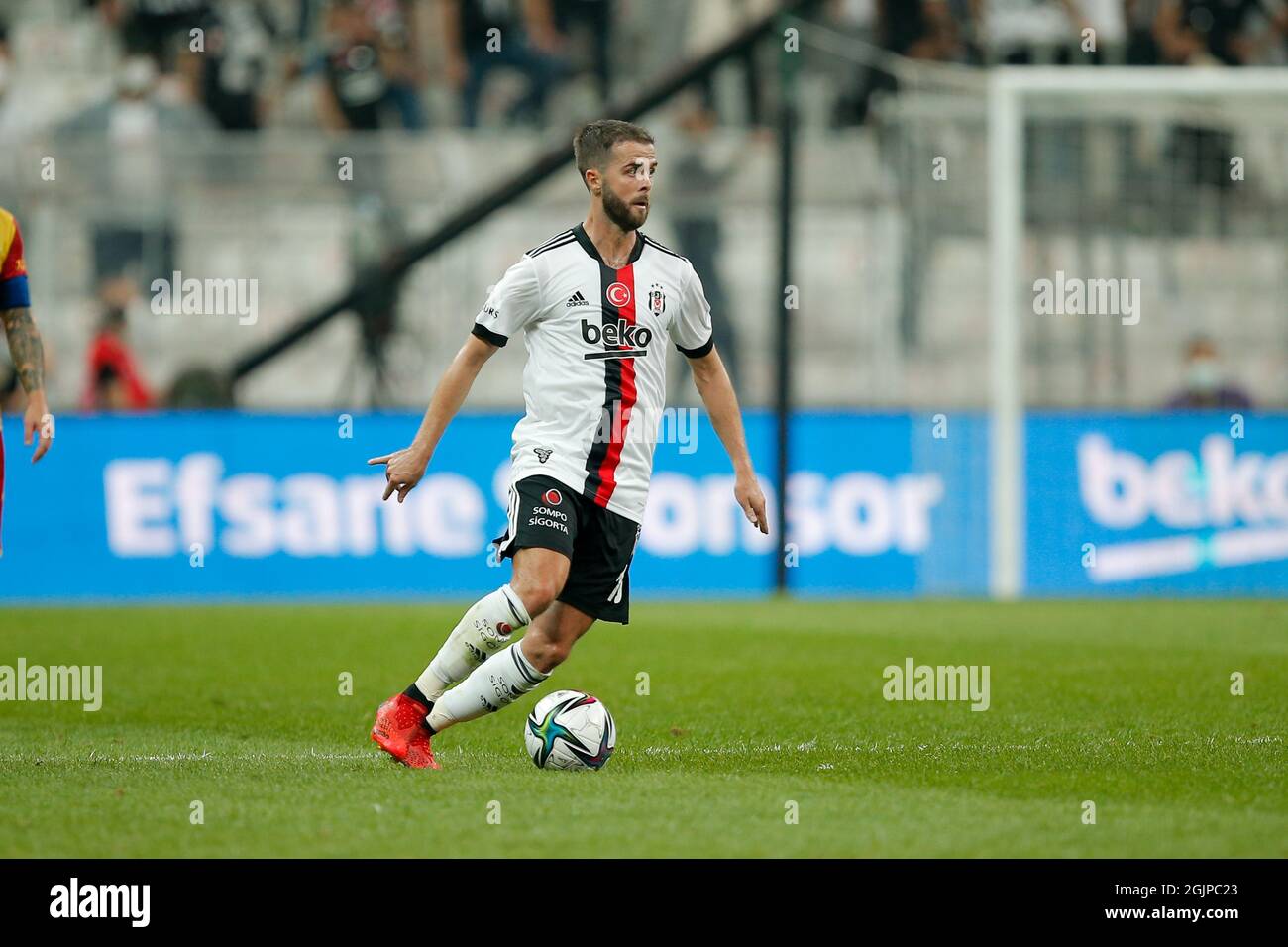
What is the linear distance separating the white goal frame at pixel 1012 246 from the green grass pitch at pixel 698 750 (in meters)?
2.80

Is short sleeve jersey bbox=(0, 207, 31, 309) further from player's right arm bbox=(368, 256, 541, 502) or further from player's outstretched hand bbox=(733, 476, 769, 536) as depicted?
player's outstretched hand bbox=(733, 476, 769, 536)

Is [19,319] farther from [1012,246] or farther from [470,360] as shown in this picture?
[1012,246]

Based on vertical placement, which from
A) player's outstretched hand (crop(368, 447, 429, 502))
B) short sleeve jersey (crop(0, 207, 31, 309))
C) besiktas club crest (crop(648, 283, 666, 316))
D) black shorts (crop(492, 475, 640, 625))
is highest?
short sleeve jersey (crop(0, 207, 31, 309))

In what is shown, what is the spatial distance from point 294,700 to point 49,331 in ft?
30.1

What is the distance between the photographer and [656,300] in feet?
23.3

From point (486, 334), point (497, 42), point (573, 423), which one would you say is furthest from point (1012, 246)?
point (486, 334)

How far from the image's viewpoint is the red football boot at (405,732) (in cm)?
695

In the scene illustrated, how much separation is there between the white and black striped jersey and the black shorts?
5cm

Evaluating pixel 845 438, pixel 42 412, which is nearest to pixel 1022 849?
pixel 42 412

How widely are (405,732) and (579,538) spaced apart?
Result: 0.91 meters

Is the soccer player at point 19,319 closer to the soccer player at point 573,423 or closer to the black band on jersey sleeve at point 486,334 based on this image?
the soccer player at point 573,423

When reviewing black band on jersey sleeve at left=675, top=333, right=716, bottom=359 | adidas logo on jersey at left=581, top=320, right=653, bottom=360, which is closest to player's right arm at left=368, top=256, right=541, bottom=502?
adidas logo on jersey at left=581, top=320, right=653, bottom=360

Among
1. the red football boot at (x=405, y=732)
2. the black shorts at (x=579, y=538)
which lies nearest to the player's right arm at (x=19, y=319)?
the red football boot at (x=405, y=732)

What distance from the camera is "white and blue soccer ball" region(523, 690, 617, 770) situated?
692 cm
